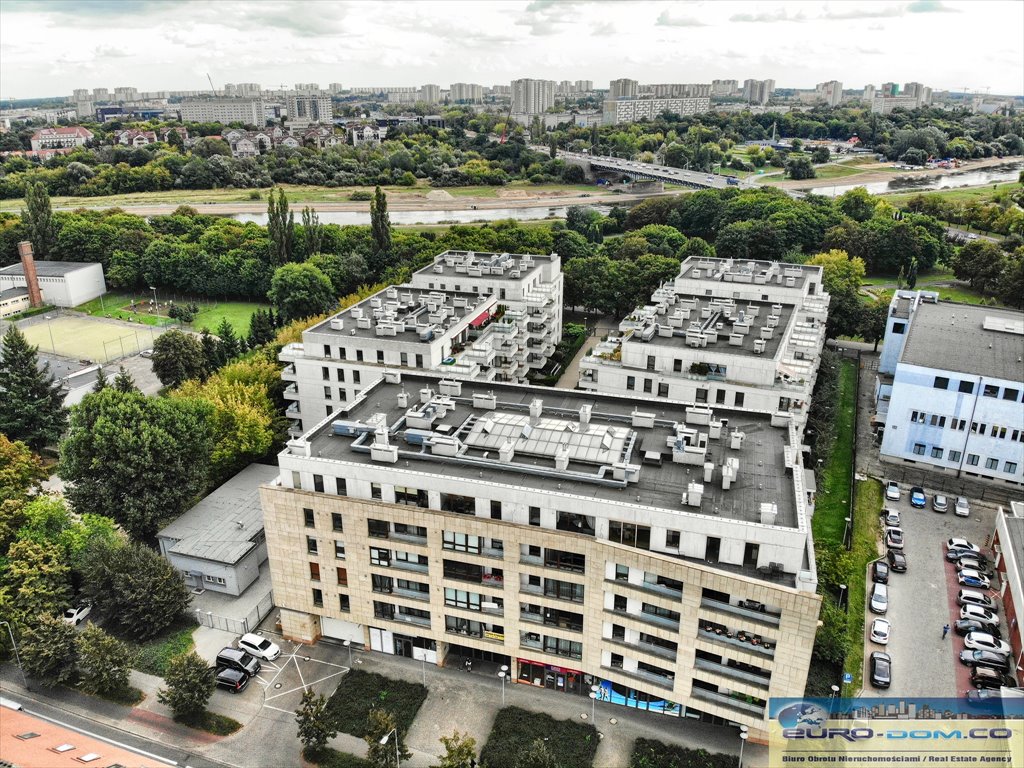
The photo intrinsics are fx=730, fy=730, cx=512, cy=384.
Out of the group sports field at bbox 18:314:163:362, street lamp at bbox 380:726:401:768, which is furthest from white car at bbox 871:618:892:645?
sports field at bbox 18:314:163:362

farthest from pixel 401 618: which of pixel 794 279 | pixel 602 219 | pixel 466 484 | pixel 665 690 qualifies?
pixel 602 219

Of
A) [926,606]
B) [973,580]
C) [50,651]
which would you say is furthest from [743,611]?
[50,651]

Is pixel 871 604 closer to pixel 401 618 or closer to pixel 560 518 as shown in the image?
pixel 560 518

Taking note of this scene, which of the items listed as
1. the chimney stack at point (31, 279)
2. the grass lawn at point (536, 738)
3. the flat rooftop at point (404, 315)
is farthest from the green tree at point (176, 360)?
the grass lawn at point (536, 738)

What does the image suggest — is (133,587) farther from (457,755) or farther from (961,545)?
(961,545)

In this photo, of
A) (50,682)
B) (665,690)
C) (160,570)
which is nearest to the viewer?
(665,690)
